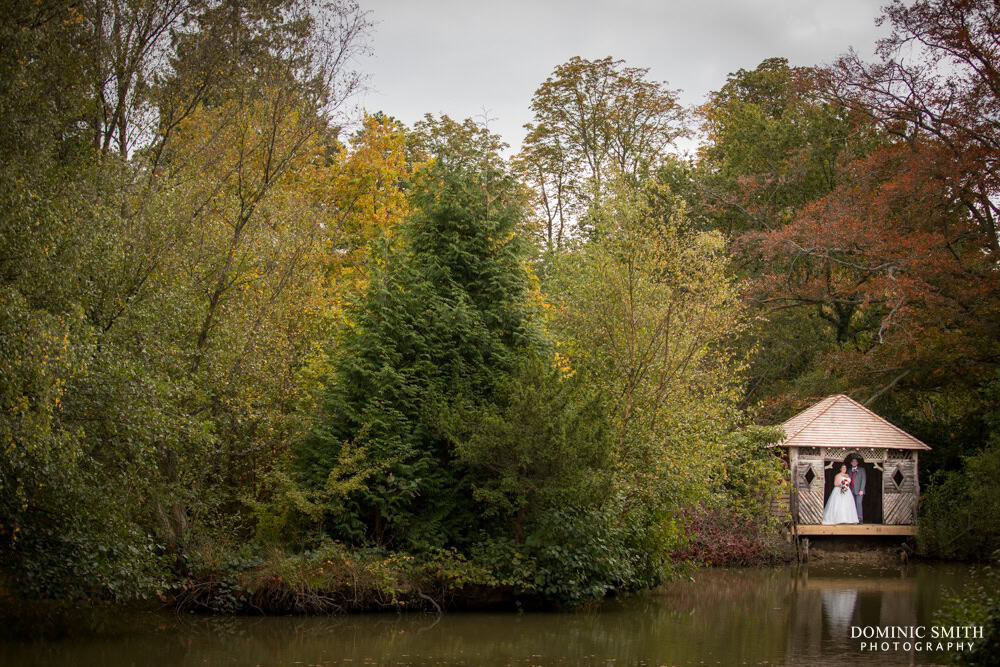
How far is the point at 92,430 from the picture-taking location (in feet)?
34.7

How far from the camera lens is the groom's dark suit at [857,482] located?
22156 mm

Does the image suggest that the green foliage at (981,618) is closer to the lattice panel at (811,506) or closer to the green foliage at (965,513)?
the green foliage at (965,513)

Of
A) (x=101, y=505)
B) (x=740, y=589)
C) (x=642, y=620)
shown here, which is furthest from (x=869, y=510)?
(x=101, y=505)

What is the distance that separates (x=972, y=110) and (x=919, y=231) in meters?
2.66

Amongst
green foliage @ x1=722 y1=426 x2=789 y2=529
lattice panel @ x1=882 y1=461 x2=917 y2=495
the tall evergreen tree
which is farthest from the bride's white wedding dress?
the tall evergreen tree

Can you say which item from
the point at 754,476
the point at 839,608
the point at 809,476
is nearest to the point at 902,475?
the point at 809,476

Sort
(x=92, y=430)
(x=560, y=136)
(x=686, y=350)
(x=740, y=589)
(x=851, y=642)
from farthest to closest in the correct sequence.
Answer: (x=560, y=136)
(x=740, y=589)
(x=686, y=350)
(x=851, y=642)
(x=92, y=430)

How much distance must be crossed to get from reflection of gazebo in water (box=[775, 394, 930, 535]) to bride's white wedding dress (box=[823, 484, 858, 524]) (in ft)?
0.40

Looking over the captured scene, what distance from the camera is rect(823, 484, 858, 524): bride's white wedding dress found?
22.1 metres

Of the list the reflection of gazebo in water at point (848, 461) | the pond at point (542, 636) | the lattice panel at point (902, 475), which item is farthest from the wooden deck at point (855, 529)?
the pond at point (542, 636)

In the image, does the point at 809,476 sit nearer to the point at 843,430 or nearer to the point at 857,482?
the point at 857,482

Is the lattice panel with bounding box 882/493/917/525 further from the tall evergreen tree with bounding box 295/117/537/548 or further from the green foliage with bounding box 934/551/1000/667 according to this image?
the green foliage with bounding box 934/551/1000/667

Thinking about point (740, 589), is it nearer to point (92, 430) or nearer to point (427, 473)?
point (427, 473)

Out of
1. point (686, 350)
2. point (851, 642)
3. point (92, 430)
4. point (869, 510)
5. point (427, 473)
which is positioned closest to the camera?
point (92, 430)
